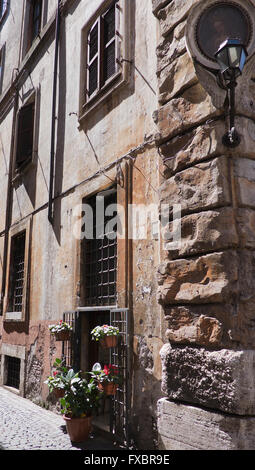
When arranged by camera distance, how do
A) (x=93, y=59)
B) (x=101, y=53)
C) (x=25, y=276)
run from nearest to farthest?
(x=101, y=53)
(x=93, y=59)
(x=25, y=276)

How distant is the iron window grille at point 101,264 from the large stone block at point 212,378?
2.12 meters

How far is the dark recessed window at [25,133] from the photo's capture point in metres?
9.17

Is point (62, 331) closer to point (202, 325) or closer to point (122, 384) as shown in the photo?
point (122, 384)

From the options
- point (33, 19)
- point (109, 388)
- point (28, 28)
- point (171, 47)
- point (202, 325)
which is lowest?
point (109, 388)

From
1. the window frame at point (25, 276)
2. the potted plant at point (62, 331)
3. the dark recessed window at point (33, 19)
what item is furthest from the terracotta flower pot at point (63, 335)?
the dark recessed window at point (33, 19)

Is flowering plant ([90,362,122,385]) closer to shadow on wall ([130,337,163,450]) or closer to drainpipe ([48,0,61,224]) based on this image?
shadow on wall ([130,337,163,450])

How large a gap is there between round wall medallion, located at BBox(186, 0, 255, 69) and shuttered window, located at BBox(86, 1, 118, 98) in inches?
105

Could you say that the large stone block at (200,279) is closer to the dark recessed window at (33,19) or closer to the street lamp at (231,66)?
the street lamp at (231,66)

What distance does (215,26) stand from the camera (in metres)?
3.72

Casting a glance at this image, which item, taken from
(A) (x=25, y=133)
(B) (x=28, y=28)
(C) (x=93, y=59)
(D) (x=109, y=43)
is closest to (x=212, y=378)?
(D) (x=109, y=43)

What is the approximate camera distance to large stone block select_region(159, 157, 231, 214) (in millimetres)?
3461

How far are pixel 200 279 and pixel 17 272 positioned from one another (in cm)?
653

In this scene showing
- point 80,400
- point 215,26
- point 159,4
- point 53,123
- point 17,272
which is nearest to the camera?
point 215,26

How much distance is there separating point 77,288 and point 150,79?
3.11m
